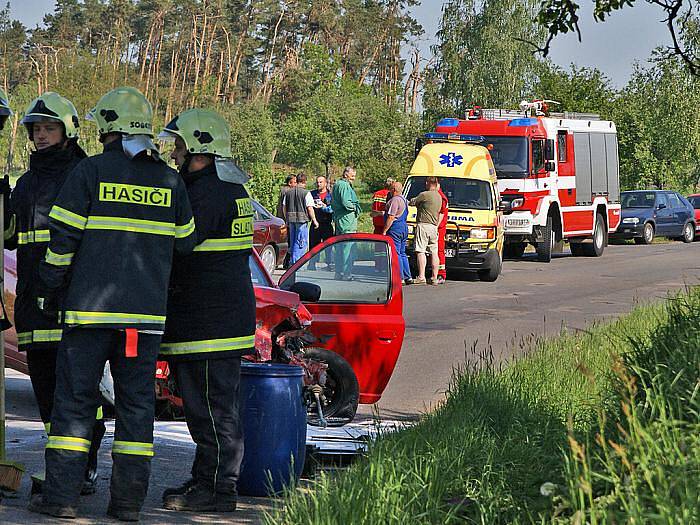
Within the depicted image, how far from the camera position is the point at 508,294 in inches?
795

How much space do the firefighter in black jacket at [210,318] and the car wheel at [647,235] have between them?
3223cm

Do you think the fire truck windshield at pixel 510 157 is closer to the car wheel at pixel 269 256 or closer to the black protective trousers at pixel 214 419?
the car wheel at pixel 269 256

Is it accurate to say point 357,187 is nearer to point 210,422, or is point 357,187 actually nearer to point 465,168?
point 465,168

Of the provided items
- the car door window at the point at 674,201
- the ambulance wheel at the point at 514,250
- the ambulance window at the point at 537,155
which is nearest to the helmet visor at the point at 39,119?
the ambulance window at the point at 537,155

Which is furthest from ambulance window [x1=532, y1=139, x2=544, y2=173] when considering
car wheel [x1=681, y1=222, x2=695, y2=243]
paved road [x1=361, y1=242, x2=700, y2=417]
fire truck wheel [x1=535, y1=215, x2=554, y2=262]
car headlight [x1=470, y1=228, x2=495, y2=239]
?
car wheel [x1=681, y1=222, x2=695, y2=243]

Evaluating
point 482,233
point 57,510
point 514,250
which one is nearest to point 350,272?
point 57,510

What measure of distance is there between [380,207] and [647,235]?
60.5 feet

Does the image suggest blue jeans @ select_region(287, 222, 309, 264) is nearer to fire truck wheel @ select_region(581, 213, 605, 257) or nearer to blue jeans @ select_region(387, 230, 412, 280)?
blue jeans @ select_region(387, 230, 412, 280)

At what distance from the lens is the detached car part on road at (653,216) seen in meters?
37.1

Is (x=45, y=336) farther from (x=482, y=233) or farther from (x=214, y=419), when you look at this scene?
(x=482, y=233)

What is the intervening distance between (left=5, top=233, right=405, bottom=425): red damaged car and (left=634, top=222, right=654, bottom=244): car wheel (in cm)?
2846

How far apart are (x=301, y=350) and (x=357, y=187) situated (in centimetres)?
6816

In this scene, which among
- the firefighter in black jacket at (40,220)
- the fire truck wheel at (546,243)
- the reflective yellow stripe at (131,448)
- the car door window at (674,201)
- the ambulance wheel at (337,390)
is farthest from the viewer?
the car door window at (674,201)

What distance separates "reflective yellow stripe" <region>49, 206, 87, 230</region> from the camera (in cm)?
577
